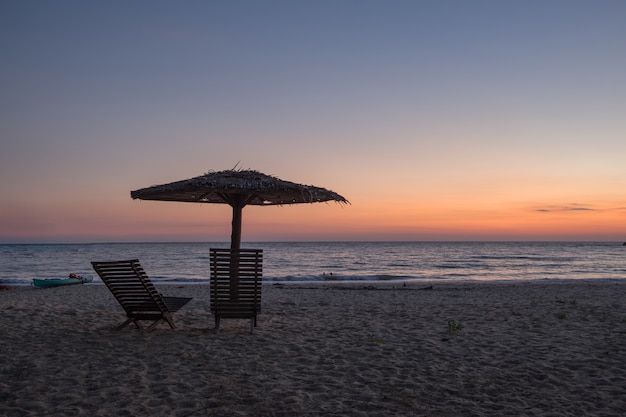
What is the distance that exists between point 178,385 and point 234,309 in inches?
92.7

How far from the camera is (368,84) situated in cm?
1366

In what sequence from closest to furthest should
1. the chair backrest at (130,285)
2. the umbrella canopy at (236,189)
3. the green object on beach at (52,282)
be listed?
the chair backrest at (130,285), the umbrella canopy at (236,189), the green object on beach at (52,282)

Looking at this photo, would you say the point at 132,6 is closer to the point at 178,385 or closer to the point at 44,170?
the point at 44,170

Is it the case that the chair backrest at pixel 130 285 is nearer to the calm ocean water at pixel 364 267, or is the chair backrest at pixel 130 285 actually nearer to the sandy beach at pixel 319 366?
the sandy beach at pixel 319 366

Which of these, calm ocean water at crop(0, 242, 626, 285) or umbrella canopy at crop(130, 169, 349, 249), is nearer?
umbrella canopy at crop(130, 169, 349, 249)

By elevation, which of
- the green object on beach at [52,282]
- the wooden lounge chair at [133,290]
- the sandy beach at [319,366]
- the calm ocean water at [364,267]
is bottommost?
the calm ocean water at [364,267]

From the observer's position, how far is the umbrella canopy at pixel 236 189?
674 centimetres

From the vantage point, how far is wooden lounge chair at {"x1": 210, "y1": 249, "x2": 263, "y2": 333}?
6398mm

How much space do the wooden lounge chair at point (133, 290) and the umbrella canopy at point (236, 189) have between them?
1348 mm

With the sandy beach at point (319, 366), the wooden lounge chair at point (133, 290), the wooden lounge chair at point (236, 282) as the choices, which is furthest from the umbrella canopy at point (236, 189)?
the sandy beach at point (319, 366)

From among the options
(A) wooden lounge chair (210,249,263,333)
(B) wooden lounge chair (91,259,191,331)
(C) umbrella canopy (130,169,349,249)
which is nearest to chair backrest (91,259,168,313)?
(B) wooden lounge chair (91,259,191,331)

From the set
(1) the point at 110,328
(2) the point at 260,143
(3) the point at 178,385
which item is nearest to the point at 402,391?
(3) the point at 178,385

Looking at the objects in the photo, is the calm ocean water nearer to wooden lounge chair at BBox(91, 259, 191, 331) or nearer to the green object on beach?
the green object on beach

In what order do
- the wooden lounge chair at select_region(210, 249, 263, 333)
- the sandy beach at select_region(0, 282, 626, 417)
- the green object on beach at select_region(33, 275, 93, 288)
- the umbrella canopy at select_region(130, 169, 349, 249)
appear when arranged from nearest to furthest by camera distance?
the sandy beach at select_region(0, 282, 626, 417) < the wooden lounge chair at select_region(210, 249, 263, 333) < the umbrella canopy at select_region(130, 169, 349, 249) < the green object on beach at select_region(33, 275, 93, 288)
